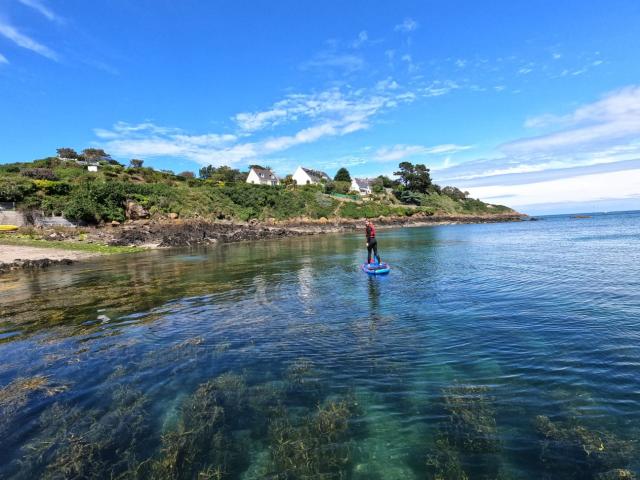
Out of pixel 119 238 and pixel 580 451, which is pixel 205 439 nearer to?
pixel 580 451

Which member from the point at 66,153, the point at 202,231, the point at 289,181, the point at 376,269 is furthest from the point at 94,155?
the point at 376,269

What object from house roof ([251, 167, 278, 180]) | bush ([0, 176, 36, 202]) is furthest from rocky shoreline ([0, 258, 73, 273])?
house roof ([251, 167, 278, 180])

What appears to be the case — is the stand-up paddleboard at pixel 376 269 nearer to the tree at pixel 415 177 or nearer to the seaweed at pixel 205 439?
the seaweed at pixel 205 439

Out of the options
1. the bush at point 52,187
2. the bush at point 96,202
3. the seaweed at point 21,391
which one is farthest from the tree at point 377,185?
the seaweed at point 21,391

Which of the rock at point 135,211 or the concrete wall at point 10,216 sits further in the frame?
the rock at point 135,211

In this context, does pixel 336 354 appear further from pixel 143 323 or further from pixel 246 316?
pixel 143 323

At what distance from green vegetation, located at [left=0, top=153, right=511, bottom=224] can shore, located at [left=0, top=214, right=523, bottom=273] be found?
15.4 feet

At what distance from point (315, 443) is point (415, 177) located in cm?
12816

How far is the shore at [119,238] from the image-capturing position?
3322 centimetres

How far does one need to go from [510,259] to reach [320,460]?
2400 centimetres

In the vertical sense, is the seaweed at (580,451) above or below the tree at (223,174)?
below

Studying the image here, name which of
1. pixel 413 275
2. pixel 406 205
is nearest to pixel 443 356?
pixel 413 275

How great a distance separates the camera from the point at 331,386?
6.84 metres

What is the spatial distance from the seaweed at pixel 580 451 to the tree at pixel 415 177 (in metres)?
127
